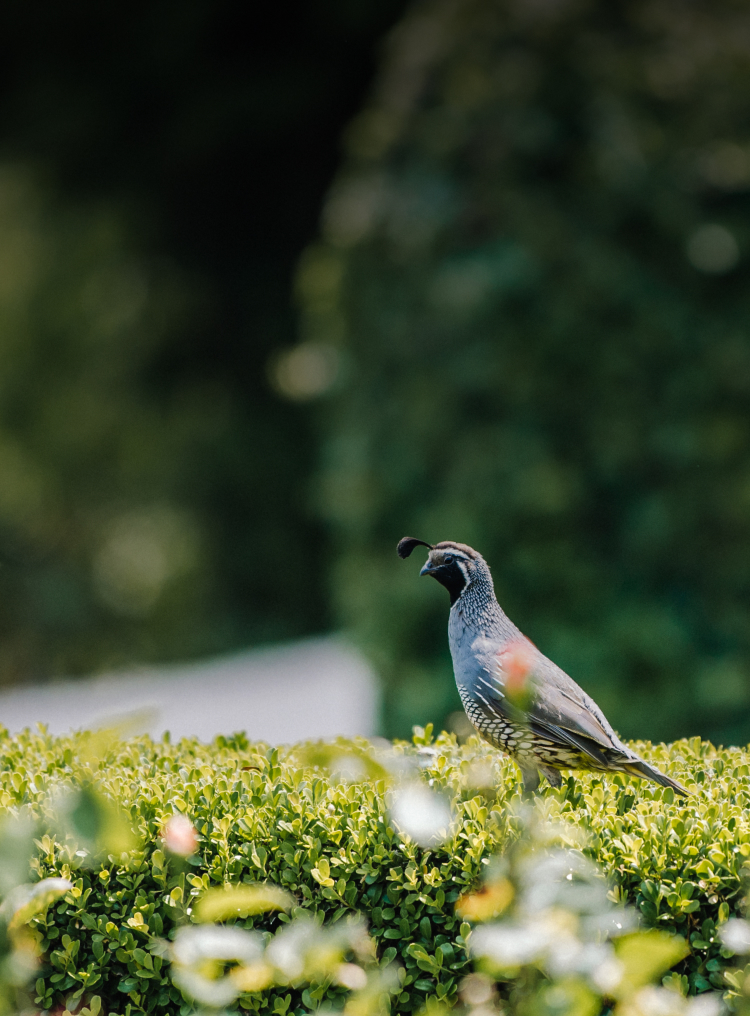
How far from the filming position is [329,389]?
748 centimetres

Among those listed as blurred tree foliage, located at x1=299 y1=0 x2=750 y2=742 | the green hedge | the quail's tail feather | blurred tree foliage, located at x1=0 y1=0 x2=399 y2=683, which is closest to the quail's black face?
the green hedge

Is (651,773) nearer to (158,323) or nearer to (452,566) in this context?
(452,566)

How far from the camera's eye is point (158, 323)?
45.7 ft

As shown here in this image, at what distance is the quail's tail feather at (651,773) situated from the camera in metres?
2.78

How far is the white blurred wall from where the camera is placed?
10227 millimetres

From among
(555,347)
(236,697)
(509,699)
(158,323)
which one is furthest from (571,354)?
(158,323)

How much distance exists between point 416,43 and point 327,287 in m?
1.88

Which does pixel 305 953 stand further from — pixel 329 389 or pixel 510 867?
pixel 329 389

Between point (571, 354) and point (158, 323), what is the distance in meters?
8.63

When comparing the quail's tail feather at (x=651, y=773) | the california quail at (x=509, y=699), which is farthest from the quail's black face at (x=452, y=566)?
the quail's tail feather at (x=651, y=773)

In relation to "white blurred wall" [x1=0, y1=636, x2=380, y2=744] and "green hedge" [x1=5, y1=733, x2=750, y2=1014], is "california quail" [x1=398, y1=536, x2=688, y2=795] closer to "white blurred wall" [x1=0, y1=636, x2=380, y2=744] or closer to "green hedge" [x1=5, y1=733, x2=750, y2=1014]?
"green hedge" [x1=5, y1=733, x2=750, y2=1014]

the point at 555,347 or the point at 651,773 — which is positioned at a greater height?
the point at 555,347

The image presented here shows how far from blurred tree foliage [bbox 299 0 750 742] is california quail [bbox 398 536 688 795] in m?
3.34

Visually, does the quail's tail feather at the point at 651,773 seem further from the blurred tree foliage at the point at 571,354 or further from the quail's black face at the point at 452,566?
the blurred tree foliage at the point at 571,354
